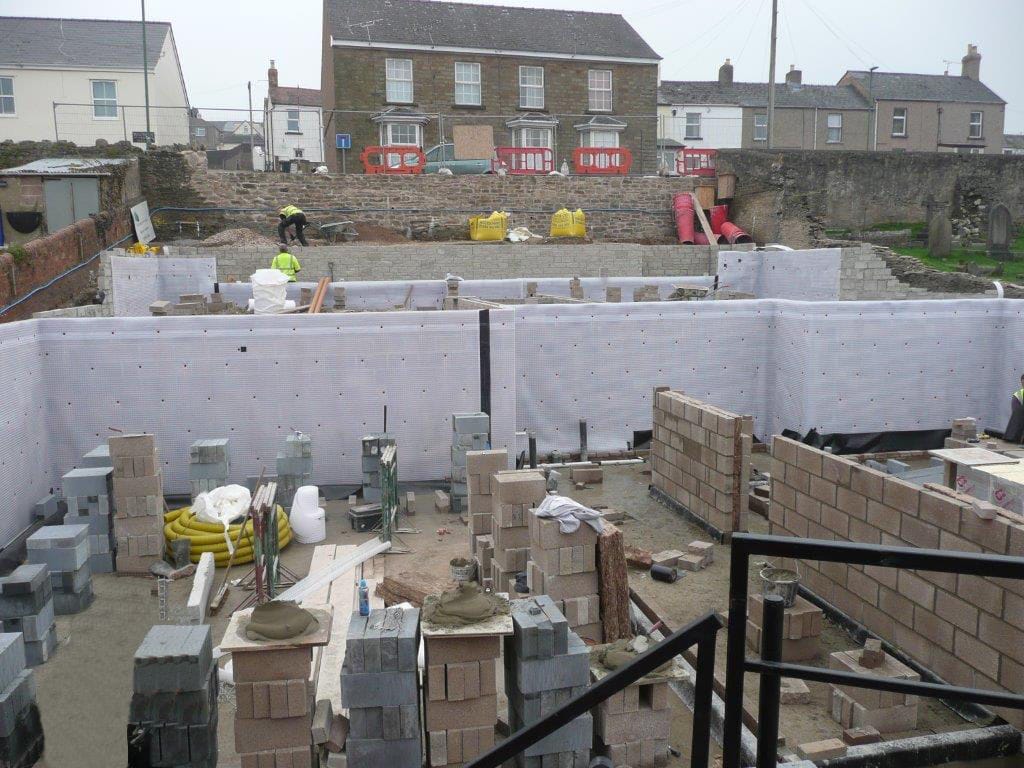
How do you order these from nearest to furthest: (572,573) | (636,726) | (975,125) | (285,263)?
(636,726)
(572,573)
(285,263)
(975,125)

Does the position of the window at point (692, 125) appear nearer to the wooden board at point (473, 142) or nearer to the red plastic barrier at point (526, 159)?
the red plastic barrier at point (526, 159)

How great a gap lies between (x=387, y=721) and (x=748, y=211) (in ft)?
83.9

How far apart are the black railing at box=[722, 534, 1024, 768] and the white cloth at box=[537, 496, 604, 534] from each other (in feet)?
12.1

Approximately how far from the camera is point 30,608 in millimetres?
6160

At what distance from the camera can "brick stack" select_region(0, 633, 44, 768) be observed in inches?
184

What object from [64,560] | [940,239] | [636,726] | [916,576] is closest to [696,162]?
[940,239]

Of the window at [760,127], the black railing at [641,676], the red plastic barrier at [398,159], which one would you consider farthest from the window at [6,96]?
the black railing at [641,676]

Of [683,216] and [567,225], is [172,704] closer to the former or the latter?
[567,225]

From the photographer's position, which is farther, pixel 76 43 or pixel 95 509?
pixel 76 43

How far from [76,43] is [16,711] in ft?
123

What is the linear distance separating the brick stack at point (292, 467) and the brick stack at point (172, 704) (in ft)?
15.5

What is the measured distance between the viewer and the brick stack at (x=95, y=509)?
788 cm

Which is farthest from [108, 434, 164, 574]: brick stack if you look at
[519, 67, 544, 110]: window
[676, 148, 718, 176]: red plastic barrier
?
[519, 67, 544, 110]: window

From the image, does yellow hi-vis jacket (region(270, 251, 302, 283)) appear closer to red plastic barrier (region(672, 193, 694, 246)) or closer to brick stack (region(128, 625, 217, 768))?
red plastic barrier (region(672, 193, 694, 246))
